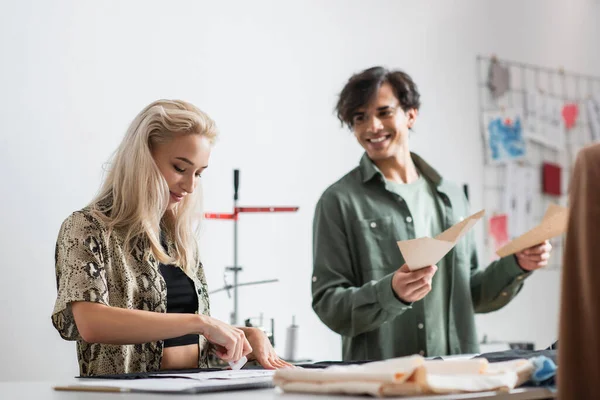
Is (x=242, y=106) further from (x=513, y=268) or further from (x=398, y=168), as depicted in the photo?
(x=513, y=268)

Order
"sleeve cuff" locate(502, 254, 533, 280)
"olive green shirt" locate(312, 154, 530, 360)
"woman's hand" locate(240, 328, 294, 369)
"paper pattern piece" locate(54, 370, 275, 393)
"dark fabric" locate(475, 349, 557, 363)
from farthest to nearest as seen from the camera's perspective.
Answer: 1. "sleeve cuff" locate(502, 254, 533, 280)
2. "olive green shirt" locate(312, 154, 530, 360)
3. "woman's hand" locate(240, 328, 294, 369)
4. "dark fabric" locate(475, 349, 557, 363)
5. "paper pattern piece" locate(54, 370, 275, 393)

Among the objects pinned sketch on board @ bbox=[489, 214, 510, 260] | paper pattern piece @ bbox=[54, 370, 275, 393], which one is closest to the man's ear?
paper pattern piece @ bbox=[54, 370, 275, 393]

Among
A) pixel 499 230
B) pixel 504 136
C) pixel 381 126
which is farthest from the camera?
pixel 504 136

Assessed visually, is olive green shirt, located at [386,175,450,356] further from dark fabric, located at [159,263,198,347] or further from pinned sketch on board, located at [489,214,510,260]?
pinned sketch on board, located at [489,214,510,260]

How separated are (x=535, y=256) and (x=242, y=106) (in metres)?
1.48

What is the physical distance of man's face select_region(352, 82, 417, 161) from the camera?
2477mm

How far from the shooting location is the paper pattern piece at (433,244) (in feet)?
5.20

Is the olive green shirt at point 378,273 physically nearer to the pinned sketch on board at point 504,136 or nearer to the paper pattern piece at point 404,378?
the paper pattern piece at point 404,378

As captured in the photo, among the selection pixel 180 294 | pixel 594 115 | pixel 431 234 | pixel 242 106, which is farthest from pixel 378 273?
pixel 594 115

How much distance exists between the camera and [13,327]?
270cm

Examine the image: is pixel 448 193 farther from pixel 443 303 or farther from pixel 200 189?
pixel 200 189

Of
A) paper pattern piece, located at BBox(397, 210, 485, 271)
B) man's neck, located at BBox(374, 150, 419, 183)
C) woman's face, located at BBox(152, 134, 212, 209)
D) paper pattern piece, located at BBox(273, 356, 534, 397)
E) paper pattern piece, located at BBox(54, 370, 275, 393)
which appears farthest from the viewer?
man's neck, located at BBox(374, 150, 419, 183)

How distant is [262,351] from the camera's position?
1.78 metres

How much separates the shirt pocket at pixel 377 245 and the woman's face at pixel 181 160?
→ 63 centimetres
